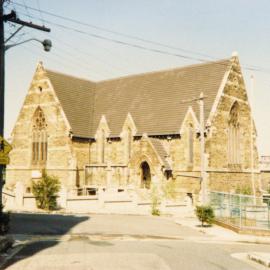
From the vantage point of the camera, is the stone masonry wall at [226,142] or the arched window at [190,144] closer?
the stone masonry wall at [226,142]

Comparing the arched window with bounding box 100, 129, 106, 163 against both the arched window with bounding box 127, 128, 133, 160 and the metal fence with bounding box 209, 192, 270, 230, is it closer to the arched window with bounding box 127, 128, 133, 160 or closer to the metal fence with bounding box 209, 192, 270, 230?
the arched window with bounding box 127, 128, 133, 160

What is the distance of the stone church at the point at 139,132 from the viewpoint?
3716 centimetres

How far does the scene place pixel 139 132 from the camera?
40.5 metres

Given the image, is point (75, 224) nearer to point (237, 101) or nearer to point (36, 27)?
point (36, 27)

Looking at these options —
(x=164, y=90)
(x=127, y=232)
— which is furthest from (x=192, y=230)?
(x=164, y=90)

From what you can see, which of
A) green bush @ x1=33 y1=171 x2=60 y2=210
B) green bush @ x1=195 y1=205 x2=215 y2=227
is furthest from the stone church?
green bush @ x1=195 y1=205 x2=215 y2=227

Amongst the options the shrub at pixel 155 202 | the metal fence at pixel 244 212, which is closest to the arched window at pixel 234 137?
the shrub at pixel 155 202

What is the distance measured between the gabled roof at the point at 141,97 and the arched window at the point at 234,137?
130 inches

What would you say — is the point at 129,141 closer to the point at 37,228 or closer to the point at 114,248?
the point at 37,228

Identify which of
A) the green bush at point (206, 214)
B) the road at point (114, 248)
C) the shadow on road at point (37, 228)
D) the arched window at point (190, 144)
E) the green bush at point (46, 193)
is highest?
the arched window at point (190, 144)

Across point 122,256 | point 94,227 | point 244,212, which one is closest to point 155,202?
point 244,212

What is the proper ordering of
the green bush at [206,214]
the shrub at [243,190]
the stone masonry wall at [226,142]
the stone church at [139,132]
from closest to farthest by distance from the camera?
the green bush at [206,214]
the stone masonry wall at [226,142]
the stone church at [139,132]
the shrub at [243,190]

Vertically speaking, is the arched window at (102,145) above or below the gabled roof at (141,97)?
below

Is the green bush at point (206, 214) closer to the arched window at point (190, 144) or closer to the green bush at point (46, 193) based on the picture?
the green bush at point (46, 193)
